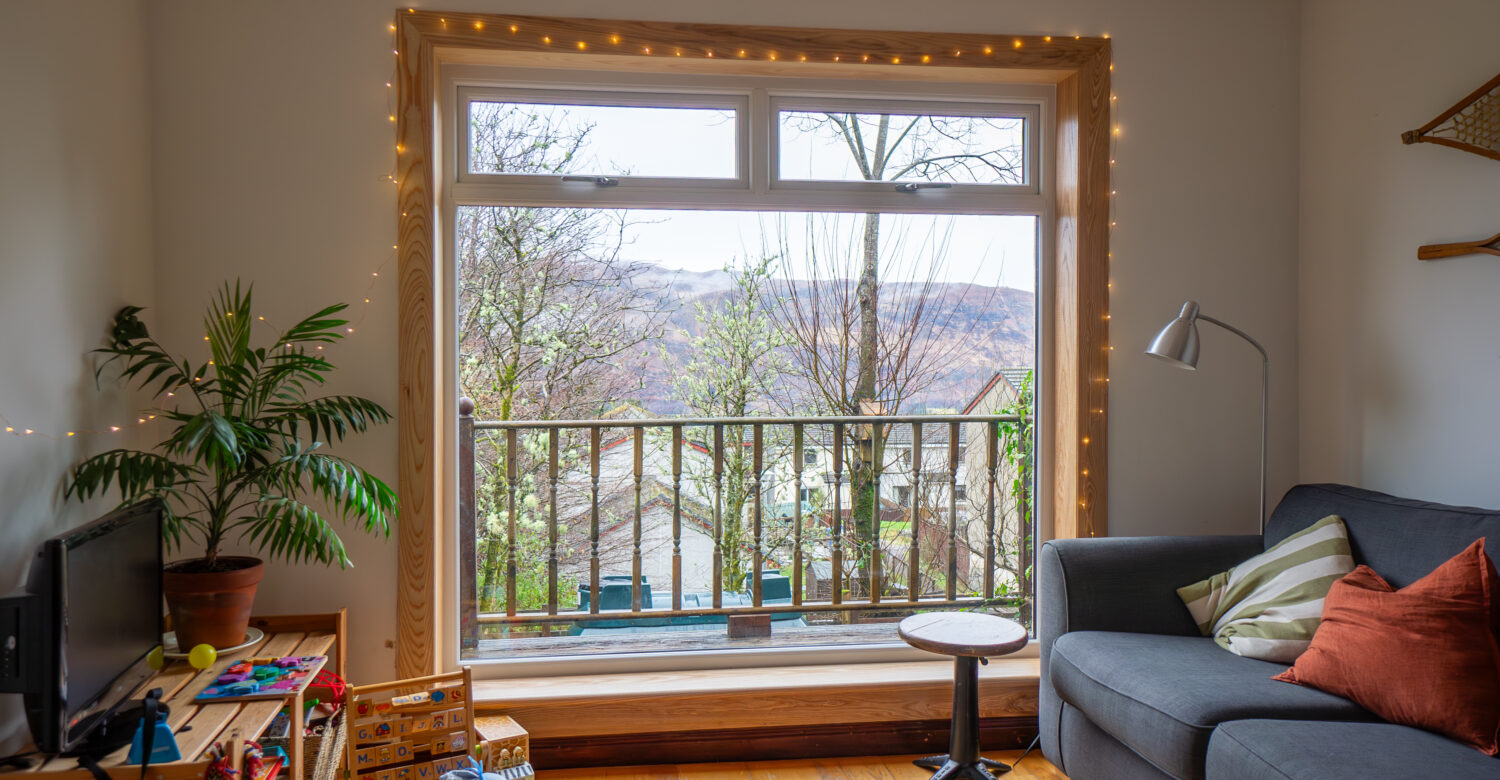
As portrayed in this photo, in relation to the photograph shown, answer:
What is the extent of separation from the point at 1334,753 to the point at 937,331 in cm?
176

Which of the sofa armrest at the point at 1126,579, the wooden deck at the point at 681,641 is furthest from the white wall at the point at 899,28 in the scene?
the wooden deck at the point at 681,641

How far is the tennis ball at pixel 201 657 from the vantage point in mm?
1946

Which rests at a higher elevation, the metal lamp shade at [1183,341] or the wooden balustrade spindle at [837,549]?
the metal lamp shade at [1183,341]

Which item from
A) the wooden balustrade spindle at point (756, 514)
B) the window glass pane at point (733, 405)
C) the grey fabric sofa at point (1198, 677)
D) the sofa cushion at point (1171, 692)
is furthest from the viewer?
the wooden balustrade spindle at point (756, 514)

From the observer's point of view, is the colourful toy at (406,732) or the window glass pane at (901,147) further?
the window glass pane at (901,147)

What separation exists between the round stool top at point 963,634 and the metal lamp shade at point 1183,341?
0.83 metres

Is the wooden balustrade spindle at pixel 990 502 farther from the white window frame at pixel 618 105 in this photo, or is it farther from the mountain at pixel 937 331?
the white window frame at pixel 618 105

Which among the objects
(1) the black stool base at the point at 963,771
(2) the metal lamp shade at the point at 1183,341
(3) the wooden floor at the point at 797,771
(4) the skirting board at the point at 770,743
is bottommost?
(3) the wooden floor at the point at 797,771

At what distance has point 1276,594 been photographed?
2145mm

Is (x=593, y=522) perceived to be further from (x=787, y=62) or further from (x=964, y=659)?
(x=787, y=62)

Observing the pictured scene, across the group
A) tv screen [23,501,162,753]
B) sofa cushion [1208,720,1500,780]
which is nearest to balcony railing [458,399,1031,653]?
tv screen [23,501,162,753]

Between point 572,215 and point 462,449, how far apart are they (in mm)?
820

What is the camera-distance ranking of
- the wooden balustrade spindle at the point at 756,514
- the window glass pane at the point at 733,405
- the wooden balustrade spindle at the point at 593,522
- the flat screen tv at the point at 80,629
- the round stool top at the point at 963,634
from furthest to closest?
the wooden balustrade spindle at the point at 756,514 < the wooden balustrade spindle at the point at 593,522 < the window glass pane at the point at 733,405 < the round stool top at the point at 963,634 < the flat screen tv at the point at 80,629

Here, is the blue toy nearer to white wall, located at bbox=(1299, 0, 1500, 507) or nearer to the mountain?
the mountain
